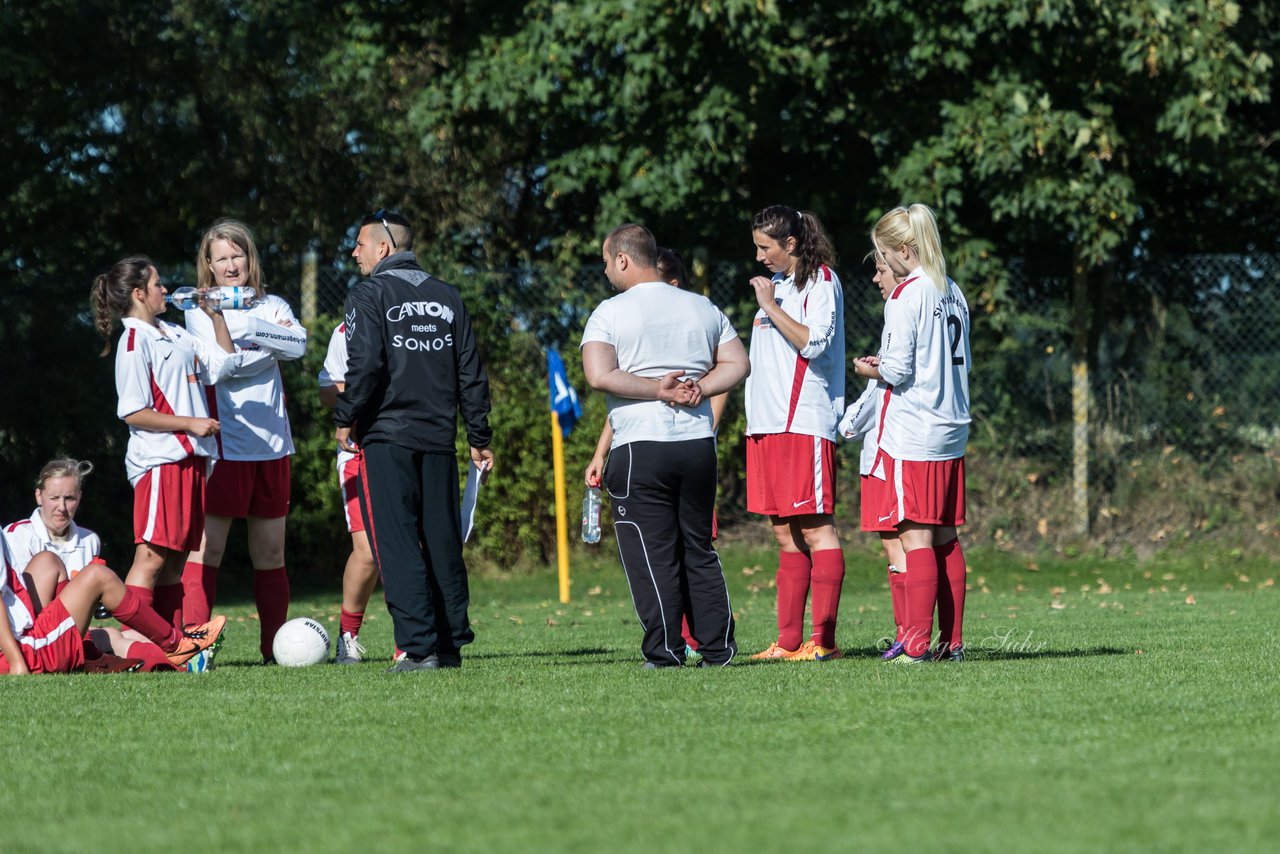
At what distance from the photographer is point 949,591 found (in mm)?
7309

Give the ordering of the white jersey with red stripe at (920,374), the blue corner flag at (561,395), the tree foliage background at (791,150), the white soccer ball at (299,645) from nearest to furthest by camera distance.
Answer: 1. the white jersey with red stripe at (920,374)
2. the white soccer ball at (299,645)
3. the blue corner flag at (561,395)
4. the tree foliage background at (791,150)

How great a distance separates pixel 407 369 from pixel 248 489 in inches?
48.9

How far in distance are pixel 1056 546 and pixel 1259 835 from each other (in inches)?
449

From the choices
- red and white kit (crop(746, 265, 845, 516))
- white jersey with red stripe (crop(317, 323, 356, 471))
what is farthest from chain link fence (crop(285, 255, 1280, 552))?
red and white kit (crop(746, 265, 845, 516))

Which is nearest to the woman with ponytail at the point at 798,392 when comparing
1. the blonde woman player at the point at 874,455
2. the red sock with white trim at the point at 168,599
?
the blonde woman player at the point at 874,455

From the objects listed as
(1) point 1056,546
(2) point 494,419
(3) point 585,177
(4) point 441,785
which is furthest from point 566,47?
(4) point 441,785

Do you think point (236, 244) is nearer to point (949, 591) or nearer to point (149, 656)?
point (149, 656)

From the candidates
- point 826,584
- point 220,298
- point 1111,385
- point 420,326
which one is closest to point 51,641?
point 220,298

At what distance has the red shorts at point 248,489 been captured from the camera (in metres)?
7.82

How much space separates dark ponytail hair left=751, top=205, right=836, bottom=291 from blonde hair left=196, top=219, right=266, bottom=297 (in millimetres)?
2380

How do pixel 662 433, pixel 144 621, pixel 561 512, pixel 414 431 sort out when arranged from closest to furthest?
pixel 662 433, pixel 414 431, pixel 144 621, pixel 561 512

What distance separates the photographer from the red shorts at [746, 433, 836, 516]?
7.39 m

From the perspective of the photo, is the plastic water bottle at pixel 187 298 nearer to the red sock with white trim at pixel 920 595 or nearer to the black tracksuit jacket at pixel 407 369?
the black tracksuit jacket at pixel 407 369

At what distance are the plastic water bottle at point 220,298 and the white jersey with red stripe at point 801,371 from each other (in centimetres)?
237
